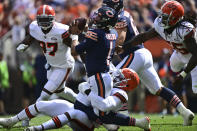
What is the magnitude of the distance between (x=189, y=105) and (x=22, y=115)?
7118 mm

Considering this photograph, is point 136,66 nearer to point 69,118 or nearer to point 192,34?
point 192,34

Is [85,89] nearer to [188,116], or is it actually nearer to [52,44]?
[188,116]

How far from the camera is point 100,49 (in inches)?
217

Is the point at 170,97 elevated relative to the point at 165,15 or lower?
lower

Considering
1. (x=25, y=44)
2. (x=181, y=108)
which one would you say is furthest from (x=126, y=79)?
(x=25, y=44)

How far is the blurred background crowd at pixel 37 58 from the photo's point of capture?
38.4ft

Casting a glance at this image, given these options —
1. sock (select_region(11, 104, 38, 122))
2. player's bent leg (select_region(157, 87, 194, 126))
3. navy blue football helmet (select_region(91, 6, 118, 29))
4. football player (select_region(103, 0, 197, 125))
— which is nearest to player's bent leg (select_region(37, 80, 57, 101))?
football player (select_region(103, 0, 197, 125))

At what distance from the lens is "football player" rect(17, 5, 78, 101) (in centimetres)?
719

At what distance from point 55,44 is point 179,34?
206cm

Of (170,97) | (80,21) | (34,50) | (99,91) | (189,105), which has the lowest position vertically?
(189,105)

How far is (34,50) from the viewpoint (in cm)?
1283

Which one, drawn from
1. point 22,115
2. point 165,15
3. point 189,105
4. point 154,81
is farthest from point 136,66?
point 189,105

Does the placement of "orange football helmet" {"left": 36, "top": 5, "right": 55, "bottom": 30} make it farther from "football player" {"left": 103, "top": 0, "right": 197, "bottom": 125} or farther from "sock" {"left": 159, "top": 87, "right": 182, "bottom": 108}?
"sock" {"left": 159, "top": 87, "right": 182, "bottom": 108}

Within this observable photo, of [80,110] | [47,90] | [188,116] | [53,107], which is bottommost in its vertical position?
[47,90]
